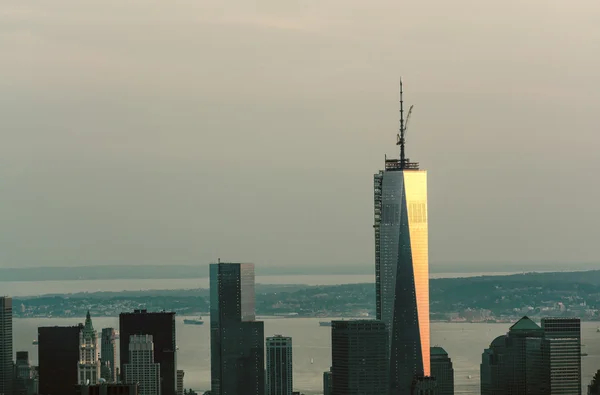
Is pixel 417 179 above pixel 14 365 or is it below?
above

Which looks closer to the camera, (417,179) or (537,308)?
(537,308)

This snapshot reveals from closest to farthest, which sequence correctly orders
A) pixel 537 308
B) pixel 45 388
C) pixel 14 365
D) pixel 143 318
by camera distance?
pixel 45 388 → pixel 14 365 → pixel 537 308 → pixel 143 318

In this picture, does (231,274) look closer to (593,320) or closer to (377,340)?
(377,340)

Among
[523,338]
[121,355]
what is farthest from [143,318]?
[523,338]

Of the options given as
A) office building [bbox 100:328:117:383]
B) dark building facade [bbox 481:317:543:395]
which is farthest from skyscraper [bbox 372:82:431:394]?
office building [bbox 100:328:117:383]

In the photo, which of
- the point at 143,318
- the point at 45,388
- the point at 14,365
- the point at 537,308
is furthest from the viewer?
the point at 143,318

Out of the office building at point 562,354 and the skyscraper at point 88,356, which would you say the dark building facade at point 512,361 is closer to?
the office building at point 562,354

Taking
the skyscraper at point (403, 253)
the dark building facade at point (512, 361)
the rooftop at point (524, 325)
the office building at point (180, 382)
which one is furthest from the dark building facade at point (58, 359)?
the rooftop at point (524, 325)
